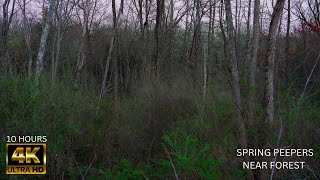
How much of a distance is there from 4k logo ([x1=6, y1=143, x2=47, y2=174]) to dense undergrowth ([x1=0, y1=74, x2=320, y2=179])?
0.16 metres

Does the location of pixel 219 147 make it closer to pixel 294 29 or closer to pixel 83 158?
pixel 83 158

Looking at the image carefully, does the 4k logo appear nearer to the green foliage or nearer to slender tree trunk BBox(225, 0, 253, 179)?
the green foliage

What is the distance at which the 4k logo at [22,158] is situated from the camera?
5.08m

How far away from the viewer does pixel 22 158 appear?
5133 mm

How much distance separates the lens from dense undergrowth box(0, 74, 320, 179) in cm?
519

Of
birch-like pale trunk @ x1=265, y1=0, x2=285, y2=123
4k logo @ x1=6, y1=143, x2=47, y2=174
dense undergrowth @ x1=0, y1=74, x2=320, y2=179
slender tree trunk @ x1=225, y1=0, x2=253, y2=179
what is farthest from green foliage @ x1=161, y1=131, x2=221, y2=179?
4k logo @ x1=6, y1=143, x2=47, y2=174

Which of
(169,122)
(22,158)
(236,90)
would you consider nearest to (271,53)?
(236,90)

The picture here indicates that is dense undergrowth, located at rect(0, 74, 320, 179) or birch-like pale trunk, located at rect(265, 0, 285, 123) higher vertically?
birch-like pale trunk, located at rect(265, 0, 285, 123)

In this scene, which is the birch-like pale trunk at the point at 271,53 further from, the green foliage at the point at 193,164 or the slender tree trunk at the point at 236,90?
the green foliage at the point at 193,164

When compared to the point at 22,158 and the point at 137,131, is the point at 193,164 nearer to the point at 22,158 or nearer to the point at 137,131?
the point at 22,158

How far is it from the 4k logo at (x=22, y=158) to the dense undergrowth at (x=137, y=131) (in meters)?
0.16

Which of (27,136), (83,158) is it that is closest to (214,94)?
(83,158)

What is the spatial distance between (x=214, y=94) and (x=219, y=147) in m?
2.10

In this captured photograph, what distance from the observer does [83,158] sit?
6840 mm
